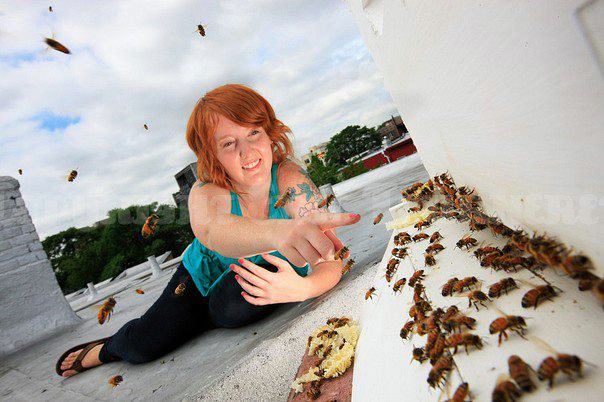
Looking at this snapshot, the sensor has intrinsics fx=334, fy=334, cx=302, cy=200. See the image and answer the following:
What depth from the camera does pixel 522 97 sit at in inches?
30.2

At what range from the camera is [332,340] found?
1.78 meters

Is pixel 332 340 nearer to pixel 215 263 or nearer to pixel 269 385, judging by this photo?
pixel 269 385

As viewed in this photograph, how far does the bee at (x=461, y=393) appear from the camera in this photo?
0.70 metres

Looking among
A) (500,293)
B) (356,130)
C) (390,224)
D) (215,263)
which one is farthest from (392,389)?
(356,130)

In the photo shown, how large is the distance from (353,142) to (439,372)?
219 feet

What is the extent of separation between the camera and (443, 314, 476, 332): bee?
902 mm

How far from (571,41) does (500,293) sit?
2.29ft

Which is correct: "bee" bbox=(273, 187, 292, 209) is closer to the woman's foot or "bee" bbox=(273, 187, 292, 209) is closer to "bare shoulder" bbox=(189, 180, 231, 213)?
"bare shoulder" bbox=(189, 180, 231, 213)

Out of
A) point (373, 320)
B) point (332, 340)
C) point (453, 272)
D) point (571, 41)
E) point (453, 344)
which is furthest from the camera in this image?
point (332, 340)

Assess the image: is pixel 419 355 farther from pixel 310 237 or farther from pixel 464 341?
pixel 310 237

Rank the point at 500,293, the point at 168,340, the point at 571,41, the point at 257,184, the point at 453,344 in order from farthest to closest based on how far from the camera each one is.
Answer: the point at 168,340 → the point at 257,184 → the point at 500,293 → the point at 453,344 → the point at 571,41

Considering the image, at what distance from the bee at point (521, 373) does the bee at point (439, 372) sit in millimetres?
162

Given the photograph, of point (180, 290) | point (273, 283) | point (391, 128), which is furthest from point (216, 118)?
point (391, 128)

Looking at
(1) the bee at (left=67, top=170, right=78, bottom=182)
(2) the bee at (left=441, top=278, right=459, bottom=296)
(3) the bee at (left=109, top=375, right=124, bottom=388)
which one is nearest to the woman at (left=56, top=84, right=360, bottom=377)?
(3) the bee at (left=109, top=375, right=124, bottom=388)
